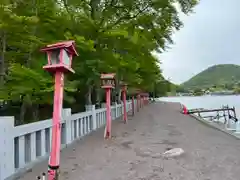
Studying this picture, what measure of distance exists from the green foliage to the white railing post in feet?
7.19

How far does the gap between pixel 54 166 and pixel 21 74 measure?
3514 millimetres

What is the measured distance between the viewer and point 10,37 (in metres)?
7.65

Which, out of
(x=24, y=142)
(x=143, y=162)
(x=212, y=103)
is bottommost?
(x=143, y=162)

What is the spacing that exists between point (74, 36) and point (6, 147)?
4921 mm

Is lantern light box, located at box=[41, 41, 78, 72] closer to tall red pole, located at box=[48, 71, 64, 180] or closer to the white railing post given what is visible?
tall red pole, located at box=[48, 71, 64, 180]

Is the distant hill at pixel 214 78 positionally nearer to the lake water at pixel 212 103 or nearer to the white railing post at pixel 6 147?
the lake water at pixel 212 103

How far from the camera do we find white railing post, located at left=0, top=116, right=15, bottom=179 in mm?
4422

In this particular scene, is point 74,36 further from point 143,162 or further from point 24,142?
point 143,162

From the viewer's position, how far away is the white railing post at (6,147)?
14.5 feet

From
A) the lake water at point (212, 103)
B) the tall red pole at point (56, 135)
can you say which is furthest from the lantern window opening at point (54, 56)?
the lake water at point (212, 103)

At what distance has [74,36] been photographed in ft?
28.9

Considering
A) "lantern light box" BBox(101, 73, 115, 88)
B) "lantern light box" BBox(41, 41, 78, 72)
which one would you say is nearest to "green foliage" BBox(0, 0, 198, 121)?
"lantern light box" BBox(101, 73, 115, 88)

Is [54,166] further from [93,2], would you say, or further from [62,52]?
[93,2]

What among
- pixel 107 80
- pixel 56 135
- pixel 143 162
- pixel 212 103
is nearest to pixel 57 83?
pixel 56 135
